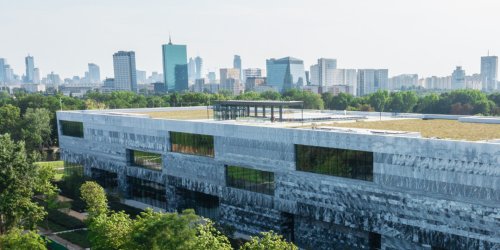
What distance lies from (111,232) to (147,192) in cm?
2770

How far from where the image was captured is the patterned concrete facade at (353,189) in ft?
105

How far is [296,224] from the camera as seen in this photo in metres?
44.8

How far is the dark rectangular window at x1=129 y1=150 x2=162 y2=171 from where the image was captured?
2349 inches

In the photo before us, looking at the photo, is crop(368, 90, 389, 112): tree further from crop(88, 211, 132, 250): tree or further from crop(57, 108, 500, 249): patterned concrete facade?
crop(88, 211, 132, 250): tree

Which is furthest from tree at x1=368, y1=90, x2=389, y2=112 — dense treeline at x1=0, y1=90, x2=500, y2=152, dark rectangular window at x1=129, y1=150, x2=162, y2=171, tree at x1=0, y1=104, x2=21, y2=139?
tree at x1=0, y1=104, x2=21, y2=139

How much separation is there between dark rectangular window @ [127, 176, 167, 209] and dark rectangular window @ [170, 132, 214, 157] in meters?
6.71

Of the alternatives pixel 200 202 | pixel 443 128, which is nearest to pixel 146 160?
pixel 200 202

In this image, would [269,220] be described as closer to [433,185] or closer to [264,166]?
[264,166]

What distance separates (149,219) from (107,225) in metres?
4.73

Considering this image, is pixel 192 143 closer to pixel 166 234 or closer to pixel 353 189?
pixel 353 189

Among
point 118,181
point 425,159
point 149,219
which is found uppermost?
point 425,159

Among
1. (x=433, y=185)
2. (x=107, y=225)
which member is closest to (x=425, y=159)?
(x=433, y=185)

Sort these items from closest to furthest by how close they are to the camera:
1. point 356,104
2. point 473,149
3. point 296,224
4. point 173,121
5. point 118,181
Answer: point 473,149 < point 296,224 < point 173,121 < point 118,181 < point 356,104

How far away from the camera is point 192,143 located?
54000 millimetres
